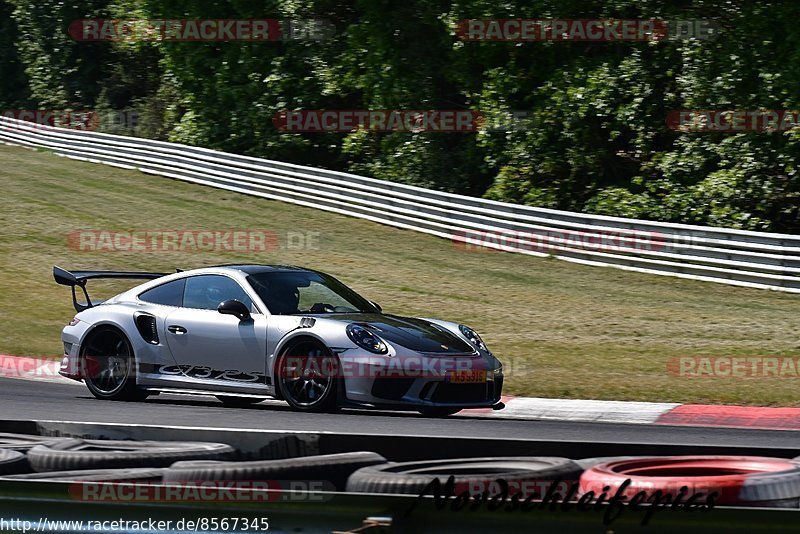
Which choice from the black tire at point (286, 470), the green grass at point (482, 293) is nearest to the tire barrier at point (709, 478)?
the black tire at point (286, 470)

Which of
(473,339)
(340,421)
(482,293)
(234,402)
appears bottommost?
(234,402)

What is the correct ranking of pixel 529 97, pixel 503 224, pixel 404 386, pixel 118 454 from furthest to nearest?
1. pixel 529 97
2. pixel 503 224
3. pixel 404 386
4. pixel 118 454

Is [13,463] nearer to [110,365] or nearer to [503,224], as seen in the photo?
[110,365]

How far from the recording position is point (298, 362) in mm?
8570

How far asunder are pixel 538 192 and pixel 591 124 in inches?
69.0

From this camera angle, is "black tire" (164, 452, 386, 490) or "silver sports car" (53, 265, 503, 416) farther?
"silver sports car" (53, 265, 503, 416)

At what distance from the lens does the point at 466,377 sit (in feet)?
27.8

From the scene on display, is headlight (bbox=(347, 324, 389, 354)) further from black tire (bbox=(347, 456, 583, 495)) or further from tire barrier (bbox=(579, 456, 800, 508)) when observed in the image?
tire barrier (bbox=(579, 456, 800, 508))

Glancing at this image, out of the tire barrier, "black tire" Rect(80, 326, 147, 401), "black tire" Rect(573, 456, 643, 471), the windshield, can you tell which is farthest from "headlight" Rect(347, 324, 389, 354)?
the tire barrier

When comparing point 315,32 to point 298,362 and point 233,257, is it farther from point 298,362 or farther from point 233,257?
point 298,362

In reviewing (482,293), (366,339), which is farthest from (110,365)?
(482,293)

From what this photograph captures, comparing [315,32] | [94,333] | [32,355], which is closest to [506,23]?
[315,32]

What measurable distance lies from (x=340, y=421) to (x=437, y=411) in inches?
46.4

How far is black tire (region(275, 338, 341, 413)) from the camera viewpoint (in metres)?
8.38
